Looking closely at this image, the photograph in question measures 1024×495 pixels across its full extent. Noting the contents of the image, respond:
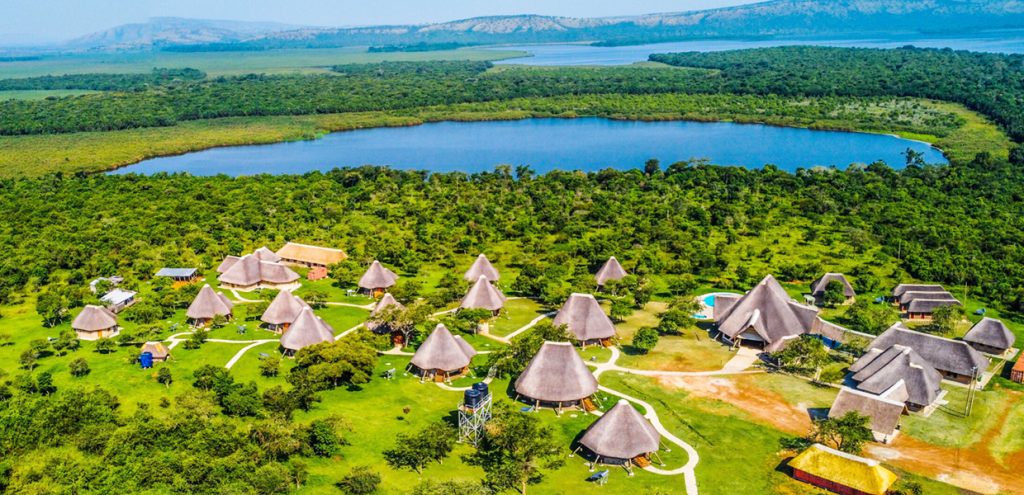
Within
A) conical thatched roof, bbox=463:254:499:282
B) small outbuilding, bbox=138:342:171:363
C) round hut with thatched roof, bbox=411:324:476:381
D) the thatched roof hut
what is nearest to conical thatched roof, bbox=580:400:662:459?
round hut with thatched roof, bbox=411:324:476:381

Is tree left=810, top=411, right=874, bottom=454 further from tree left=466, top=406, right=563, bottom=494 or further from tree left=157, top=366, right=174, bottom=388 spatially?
tree left=157, top=366, right=174, bottom=388

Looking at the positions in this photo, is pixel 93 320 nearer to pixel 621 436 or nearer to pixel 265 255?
pixel 265 255

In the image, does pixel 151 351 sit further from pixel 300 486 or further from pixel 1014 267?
pixel 1014 267

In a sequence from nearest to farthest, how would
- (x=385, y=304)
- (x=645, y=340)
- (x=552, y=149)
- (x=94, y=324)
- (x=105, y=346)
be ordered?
(x=645, y=340), (x=105, y=346), (x=94, y=324), (x=385, y=304), (x=552, y=149)

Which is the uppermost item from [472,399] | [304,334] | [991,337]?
[472,399]

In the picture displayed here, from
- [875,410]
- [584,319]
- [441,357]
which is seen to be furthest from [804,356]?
Answer: [441,357]

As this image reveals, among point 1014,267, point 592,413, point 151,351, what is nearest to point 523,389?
point 592,413
